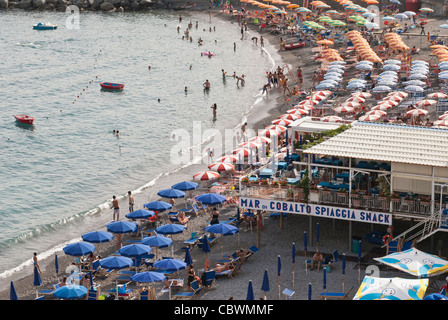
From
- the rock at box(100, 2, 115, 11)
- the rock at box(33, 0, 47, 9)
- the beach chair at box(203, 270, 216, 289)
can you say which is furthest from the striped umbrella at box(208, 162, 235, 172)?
the rock at box(33, 0, 47, 9)

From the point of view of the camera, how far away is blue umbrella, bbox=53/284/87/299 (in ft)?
80.1

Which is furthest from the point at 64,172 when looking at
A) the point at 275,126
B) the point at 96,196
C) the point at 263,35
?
the point at 263,35

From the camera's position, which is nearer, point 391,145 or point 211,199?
point 391,145

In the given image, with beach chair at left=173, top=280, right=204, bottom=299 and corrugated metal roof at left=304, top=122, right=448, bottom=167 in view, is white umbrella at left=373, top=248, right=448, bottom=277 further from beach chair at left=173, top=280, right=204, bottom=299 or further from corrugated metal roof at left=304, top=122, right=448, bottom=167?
beach chair at left=173, top=280, right=204, bottom=299

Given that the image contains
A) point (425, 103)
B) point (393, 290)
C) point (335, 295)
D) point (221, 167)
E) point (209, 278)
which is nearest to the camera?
point (393, 290)

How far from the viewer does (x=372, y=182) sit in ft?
98.2

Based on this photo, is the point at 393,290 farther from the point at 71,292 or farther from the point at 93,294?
the point at 71,292

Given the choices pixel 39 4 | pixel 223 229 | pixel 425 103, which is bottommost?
pixel 223 229

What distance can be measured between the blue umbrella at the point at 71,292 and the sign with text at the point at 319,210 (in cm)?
818

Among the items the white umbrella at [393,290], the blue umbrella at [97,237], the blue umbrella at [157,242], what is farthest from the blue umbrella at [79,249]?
the white umbrella at [393,290]

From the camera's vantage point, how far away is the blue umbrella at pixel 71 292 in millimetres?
24406

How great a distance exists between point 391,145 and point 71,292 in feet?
44.2

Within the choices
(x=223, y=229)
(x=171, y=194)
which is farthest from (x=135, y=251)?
(x=171, y=194)

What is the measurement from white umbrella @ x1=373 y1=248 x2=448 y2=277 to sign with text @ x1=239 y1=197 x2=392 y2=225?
3381 mm
